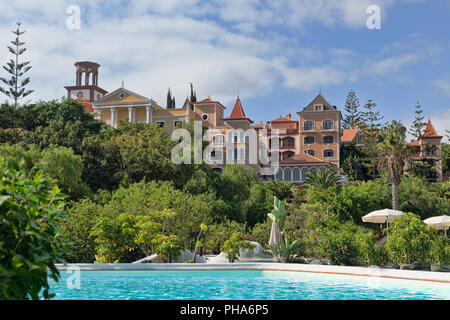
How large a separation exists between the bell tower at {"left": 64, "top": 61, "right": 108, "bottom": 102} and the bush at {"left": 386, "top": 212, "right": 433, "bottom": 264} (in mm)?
72655

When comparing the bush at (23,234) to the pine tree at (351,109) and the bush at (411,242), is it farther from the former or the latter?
the pine tree at (351,109)

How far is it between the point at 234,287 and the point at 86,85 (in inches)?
2937

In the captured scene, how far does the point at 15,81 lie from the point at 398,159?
34038 mm

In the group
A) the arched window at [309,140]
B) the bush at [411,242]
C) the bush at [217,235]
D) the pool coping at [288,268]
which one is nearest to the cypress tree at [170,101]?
the arched window at [309,140]

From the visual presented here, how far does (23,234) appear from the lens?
142 inches

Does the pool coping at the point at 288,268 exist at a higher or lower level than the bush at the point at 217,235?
lower

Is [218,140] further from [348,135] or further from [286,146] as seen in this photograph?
[348,135]

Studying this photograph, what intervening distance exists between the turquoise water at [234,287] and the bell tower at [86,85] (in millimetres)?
69791

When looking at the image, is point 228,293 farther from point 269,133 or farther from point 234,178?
point 269,133

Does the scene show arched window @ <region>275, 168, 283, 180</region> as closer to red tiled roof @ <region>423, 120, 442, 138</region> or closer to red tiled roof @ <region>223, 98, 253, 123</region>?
red tiled roof @ <region>223, 98, 253, 123</region>

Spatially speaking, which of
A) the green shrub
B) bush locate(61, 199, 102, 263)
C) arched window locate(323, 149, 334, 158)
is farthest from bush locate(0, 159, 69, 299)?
Result: arched window locate(323, 149, 334, 158)

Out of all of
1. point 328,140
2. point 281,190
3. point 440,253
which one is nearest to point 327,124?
point 328,140

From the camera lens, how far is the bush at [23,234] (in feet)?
11.5
